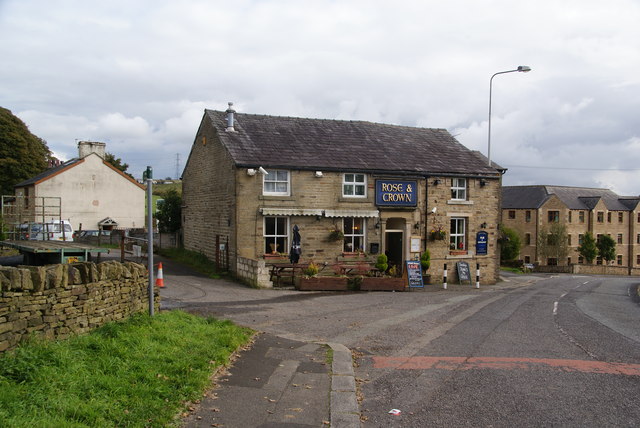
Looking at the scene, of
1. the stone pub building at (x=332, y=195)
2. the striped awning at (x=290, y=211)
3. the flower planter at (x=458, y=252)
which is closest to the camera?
the striped awning at (x=290, y=211)

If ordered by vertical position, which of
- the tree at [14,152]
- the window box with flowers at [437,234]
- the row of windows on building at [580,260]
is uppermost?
the tree at [14,152]

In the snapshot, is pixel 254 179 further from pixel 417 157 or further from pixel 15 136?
pixel 15 136

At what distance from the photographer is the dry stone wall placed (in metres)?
6.69

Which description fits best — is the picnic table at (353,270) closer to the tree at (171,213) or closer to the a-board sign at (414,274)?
the a-board sign at (414,274)

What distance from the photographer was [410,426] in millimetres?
6180

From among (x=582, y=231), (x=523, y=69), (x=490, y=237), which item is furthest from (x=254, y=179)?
(x=582, y=231)

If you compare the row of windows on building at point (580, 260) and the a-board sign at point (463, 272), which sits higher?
the a-board sign at point (463, 272)

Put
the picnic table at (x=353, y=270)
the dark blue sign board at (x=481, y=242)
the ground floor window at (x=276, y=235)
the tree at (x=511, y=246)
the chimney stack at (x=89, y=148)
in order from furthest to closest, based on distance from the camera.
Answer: the tree at (x=511, y=246)
the chimney stack at (x=89, y=148)
the dark blue sign board at (x=481, y=242)
the picnic table at (x=353, y=270)
the ground floor window at (x=276, y=235)

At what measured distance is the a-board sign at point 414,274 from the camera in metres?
22.4

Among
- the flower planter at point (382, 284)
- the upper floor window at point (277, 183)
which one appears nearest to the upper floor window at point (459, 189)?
the flower planter at point (382, 284)

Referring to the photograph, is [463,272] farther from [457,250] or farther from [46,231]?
[46,231]

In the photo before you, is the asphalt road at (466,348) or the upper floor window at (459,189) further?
the upper floor window at (459,189)

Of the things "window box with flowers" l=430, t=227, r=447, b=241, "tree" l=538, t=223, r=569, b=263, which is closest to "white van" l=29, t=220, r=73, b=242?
"window box with flowers" l=430, t=227, r=447, b=241

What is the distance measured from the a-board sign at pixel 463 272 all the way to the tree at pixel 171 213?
1643 cm
